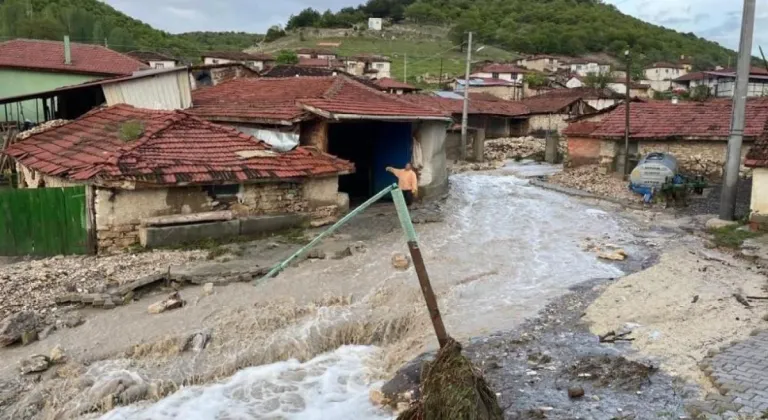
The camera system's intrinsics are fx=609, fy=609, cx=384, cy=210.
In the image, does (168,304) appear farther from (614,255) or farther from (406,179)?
(614,255)

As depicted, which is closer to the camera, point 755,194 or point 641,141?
point 755,194

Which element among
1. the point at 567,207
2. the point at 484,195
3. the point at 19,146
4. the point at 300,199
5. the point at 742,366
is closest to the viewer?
the point at 742,366

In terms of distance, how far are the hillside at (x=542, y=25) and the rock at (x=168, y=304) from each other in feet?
293

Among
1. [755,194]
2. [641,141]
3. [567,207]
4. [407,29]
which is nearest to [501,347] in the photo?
[755,194]

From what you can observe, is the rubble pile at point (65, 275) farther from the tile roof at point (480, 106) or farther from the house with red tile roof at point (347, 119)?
the tile roof at point (480, 106)

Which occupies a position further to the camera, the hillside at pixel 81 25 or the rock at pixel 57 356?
the hillside at pixel 81 25

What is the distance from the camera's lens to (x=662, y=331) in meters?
8.60

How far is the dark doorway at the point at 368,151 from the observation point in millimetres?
19516

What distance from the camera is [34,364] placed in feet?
25.6

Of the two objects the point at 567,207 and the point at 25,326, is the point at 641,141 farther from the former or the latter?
the point at 25,326

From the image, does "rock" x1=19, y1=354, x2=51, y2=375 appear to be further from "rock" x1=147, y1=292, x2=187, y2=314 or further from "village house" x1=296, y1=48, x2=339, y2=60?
"village house" x1=296, y1=48, x2=339, y2=60

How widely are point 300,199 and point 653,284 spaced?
26.4 feet

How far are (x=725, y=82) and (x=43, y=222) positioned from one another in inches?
2312

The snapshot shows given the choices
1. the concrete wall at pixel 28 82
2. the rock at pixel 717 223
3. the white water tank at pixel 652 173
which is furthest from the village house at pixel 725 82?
the concrete wall at pixel 28 82
